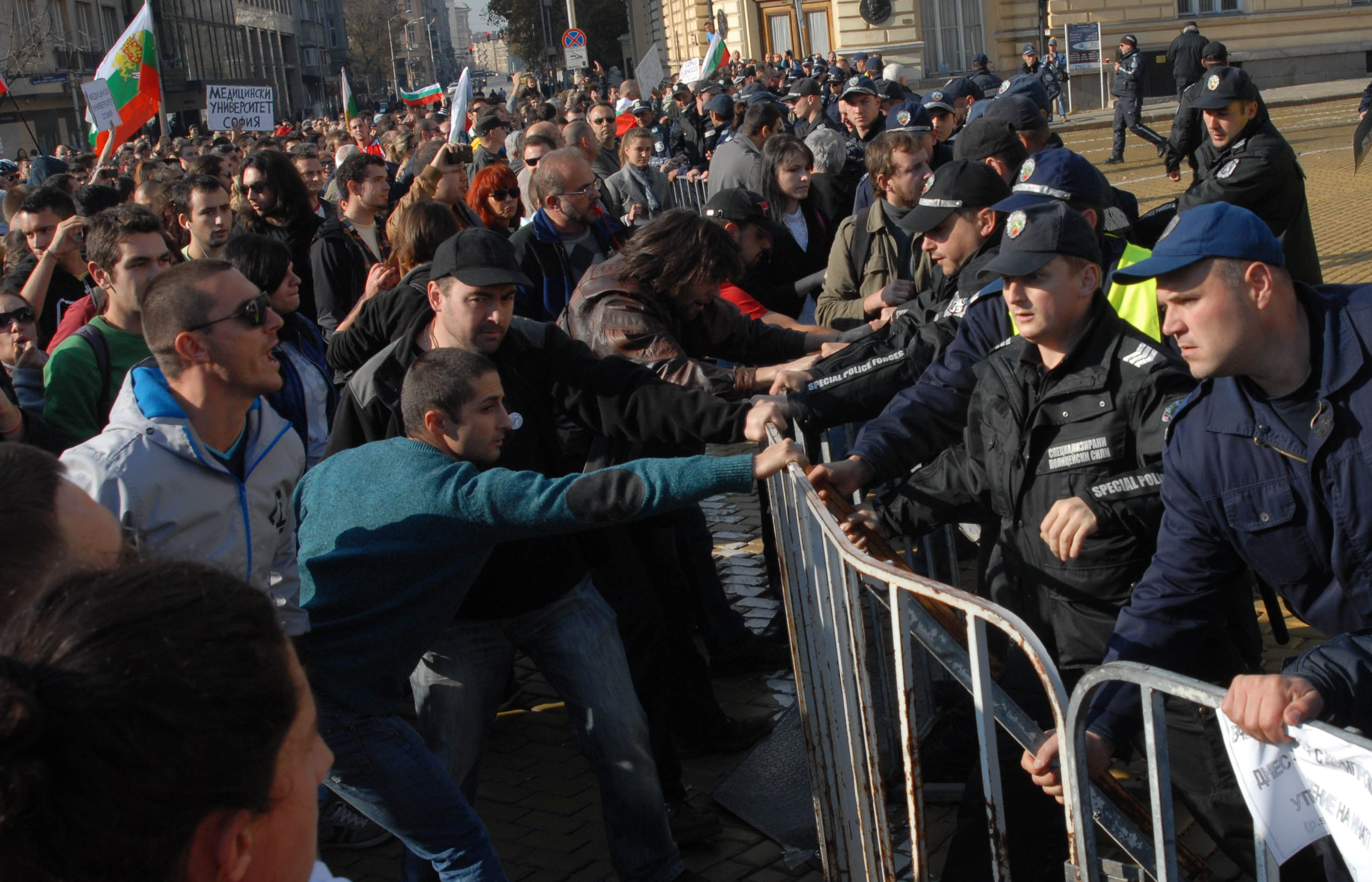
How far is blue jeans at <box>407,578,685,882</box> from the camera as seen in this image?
351 centimetres

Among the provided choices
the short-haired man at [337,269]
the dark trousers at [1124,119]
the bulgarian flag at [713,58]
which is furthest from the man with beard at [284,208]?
the dark trousers at [1124,119]

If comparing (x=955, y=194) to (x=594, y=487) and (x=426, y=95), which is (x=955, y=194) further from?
(x=426, y=95)

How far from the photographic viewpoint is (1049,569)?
3346mm

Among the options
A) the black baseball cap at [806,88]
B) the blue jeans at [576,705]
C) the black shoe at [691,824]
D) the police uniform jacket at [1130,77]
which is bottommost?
the black shoe at [691,824]

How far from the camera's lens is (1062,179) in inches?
161

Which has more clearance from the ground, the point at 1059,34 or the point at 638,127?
the point at 1059,34

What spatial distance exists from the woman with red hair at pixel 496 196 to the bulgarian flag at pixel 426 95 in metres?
25.4

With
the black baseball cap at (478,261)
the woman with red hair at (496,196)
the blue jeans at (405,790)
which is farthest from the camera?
the woman with red hair at (496,196)

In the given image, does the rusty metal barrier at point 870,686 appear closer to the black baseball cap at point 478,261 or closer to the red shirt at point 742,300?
the black baseball cap at point 478,261

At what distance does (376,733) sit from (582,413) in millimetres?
1281

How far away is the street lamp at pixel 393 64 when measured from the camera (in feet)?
270

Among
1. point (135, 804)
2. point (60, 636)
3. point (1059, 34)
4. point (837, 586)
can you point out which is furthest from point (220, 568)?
point (1059, 34)

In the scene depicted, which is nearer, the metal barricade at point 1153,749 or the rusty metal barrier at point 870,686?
the metal barricade at point 1153,749

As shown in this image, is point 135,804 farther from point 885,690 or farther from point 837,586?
point 885,690
